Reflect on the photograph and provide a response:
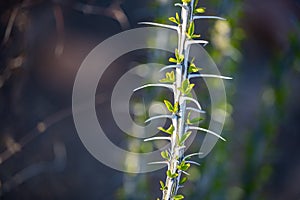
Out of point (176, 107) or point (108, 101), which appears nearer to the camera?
point (176, 107)

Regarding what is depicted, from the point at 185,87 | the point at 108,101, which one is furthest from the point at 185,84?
the point at 108,101

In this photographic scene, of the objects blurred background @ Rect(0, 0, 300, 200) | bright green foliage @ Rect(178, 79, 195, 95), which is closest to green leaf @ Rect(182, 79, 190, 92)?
bright green foliage @ Rect(178, 79, 195, 95)

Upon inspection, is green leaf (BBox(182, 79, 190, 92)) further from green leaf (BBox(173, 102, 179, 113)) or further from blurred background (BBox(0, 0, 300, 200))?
blurred background (BBox(0, 0, 300, 200))

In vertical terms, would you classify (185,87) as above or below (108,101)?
below

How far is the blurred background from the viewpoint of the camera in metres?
1.72

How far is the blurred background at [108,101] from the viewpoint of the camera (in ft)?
5.64

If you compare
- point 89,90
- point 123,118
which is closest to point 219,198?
point 123,118

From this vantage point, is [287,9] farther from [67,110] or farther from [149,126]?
[67,110]

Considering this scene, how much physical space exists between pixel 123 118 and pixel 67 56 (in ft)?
1.91

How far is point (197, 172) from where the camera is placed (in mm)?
1894

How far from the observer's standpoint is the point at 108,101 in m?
2.87

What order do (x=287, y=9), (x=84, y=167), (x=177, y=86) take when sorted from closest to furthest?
(x=177, y=86) → (x=287, y=9) → (x=84, y=167)

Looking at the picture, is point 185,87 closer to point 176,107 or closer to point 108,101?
point 176,107

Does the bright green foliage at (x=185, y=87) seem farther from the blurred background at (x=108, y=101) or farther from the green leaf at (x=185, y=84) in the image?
the blurred background at (x=108, y=101)
